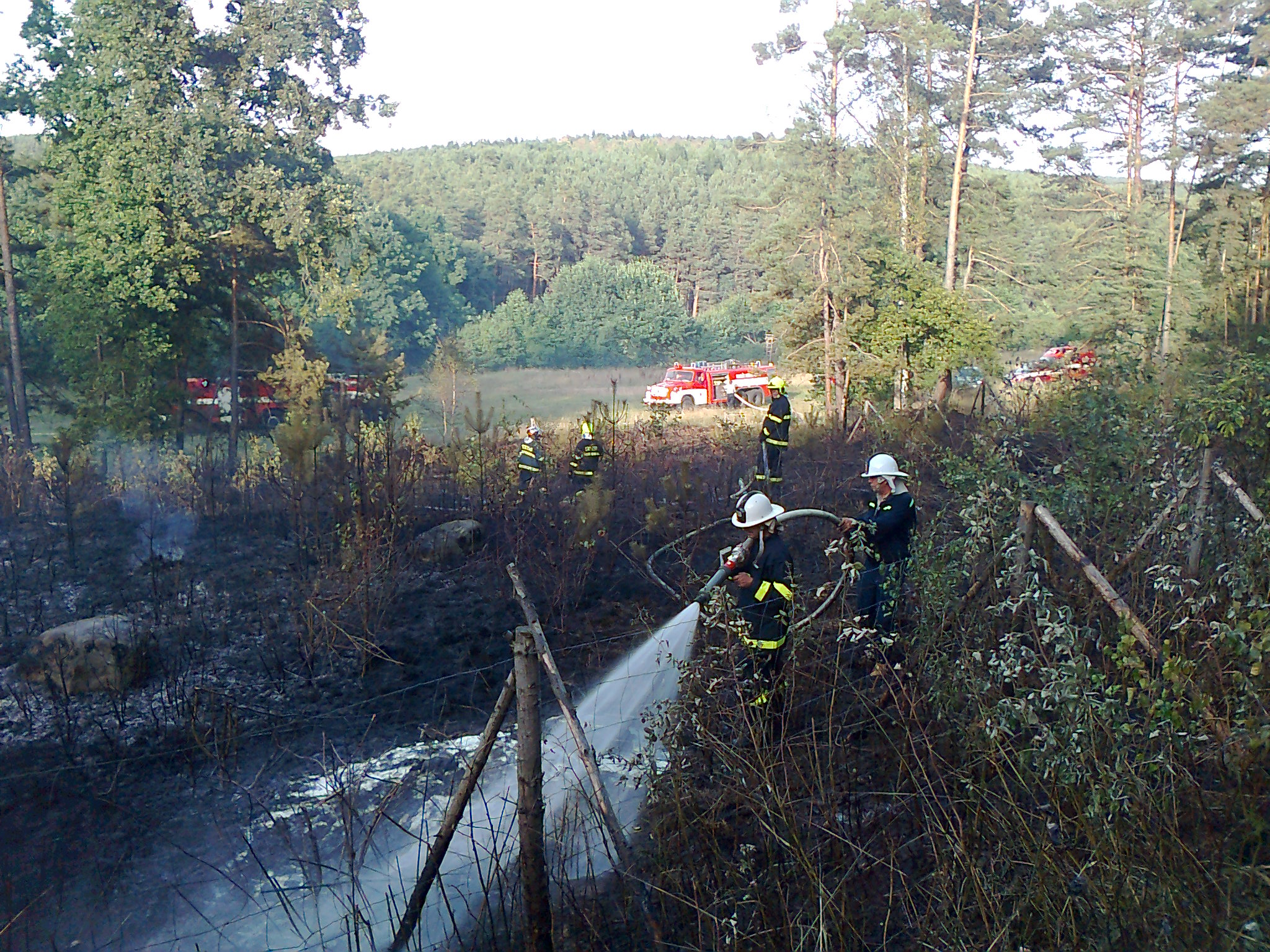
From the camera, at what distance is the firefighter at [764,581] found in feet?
19.1

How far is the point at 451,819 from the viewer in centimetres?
391

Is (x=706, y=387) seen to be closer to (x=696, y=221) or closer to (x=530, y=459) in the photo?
(x=530, y=459)

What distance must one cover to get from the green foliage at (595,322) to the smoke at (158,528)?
48.0m

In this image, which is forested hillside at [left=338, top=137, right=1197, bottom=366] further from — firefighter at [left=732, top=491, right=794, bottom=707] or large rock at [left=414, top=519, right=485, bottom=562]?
firefighter at [left=732, top=491, right=794, bottom=707]

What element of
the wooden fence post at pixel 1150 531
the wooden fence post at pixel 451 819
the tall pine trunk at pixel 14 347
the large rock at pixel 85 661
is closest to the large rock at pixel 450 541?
the large rock at pixel 85 661

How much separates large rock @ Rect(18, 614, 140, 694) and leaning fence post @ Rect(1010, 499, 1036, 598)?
6.53 m

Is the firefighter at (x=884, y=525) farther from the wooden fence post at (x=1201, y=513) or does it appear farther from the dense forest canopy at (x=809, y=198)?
the dense forest canopy at (x=809, y=198)

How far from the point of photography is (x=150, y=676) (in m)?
8.08

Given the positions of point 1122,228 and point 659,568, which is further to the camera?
point 1122,228

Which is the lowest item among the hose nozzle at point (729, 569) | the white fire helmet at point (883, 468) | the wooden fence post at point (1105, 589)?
the hose nozzle at point (729, 569)

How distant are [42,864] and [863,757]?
174 inches

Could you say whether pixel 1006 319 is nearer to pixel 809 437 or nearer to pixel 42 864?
pixel 809 437

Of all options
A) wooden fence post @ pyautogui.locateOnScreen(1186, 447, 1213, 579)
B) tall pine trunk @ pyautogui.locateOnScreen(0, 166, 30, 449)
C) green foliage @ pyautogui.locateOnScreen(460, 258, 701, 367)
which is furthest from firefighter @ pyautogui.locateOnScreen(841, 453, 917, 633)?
green foliage @ pyautogui.locateOnScreen(460, 258, 701, 367)

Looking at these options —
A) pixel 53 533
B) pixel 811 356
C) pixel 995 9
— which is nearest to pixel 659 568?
pixel 53 533
